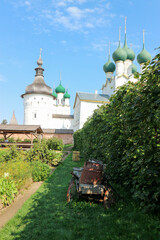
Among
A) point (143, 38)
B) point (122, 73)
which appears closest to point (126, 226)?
point (122, 73)

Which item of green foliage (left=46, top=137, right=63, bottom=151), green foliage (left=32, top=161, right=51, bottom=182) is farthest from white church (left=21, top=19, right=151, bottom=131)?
green foliage (left=32, top=161, right=51, bottom=182)

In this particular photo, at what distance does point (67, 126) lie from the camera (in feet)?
165

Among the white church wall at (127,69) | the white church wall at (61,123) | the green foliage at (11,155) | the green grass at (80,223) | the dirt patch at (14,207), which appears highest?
the white church wall at (127,69)

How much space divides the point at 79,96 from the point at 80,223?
2930cm

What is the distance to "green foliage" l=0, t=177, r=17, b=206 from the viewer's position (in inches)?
195

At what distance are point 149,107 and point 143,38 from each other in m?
39.5

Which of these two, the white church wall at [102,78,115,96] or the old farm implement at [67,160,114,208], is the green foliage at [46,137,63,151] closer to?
the old farm implement at [67,160,114,208]

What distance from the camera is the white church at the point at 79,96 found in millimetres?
31703

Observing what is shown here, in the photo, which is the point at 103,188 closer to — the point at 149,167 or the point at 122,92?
the point at 149,167

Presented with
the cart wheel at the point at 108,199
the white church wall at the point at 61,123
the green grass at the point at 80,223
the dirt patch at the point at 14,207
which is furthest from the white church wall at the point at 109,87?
the green grass at the point at 80,223

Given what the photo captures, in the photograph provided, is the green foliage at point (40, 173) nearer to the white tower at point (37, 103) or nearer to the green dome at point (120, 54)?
the green dome at point (120, 54)

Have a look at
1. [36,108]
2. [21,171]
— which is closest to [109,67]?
[36,108]

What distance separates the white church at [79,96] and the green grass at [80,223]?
24320mm

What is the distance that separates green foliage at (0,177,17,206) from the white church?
23585 mm
